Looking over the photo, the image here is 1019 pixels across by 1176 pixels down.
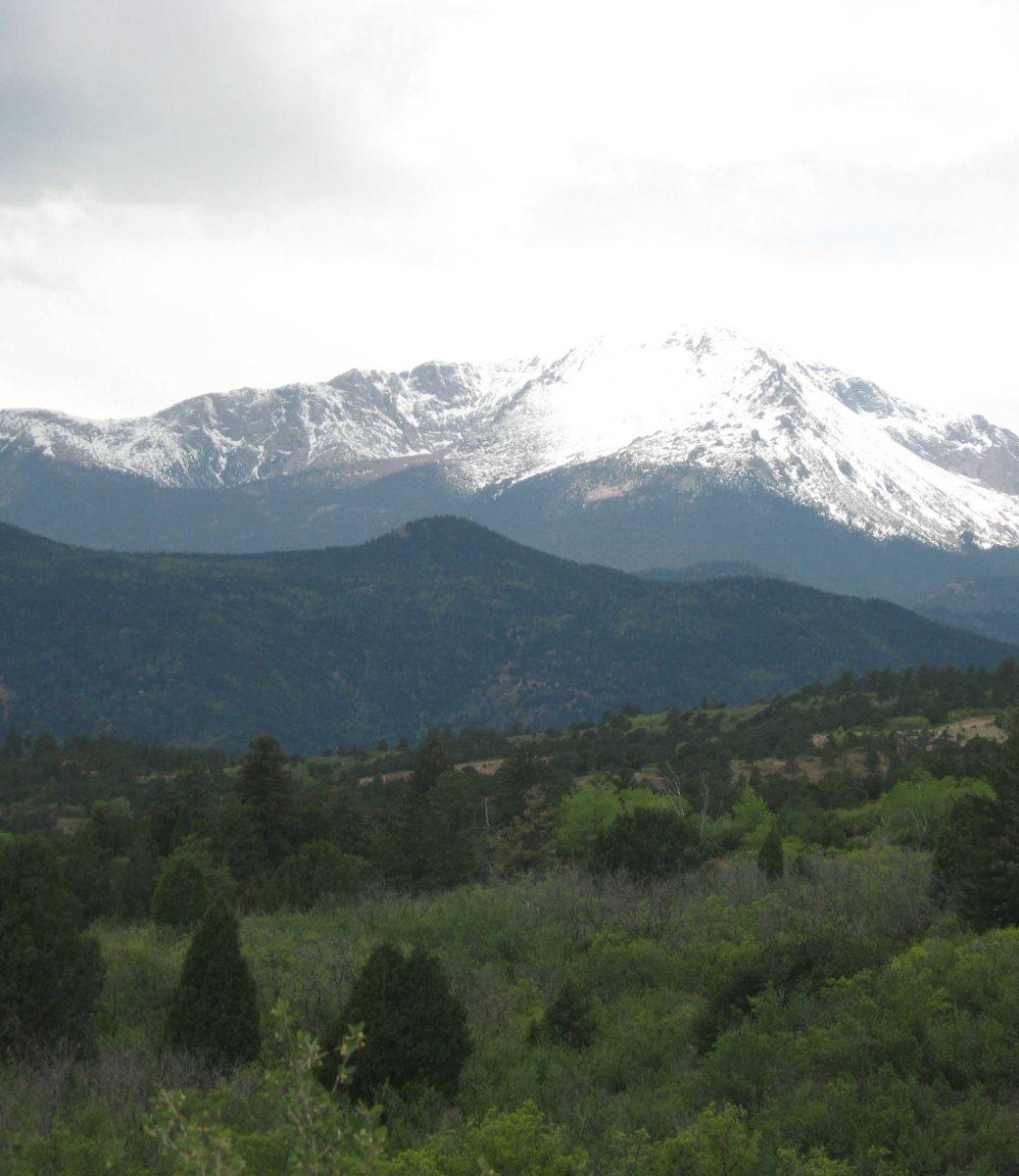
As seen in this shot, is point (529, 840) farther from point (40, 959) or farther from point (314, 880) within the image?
point (40, 959)

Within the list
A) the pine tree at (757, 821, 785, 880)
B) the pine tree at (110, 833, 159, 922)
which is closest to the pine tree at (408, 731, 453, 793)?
the pine tree at (110, 833, 159, 922)

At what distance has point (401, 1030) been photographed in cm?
1836

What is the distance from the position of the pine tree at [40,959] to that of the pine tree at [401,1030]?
5575 mm

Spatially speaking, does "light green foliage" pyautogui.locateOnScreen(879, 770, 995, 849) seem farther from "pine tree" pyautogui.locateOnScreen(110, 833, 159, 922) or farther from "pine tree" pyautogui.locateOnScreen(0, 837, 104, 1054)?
"pine tree" pyautogui.locateOnScreen(0, 837, 104, 1054)

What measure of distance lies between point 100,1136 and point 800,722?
293 ft

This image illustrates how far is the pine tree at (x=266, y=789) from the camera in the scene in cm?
5494

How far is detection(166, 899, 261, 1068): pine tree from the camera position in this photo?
66.0 feet

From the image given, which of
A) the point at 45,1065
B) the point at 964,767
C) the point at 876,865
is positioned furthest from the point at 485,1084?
the point at 964,767

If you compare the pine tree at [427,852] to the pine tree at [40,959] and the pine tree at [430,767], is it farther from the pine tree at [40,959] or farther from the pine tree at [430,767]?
the pine tree at [40,959]

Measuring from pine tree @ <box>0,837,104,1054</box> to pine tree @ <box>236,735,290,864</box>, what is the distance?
3237 cm

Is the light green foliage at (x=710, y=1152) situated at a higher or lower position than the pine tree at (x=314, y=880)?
higher

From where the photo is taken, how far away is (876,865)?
3419 cm

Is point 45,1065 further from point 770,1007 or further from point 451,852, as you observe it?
point 451,852

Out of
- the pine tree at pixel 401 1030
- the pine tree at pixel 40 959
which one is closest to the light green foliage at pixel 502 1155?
the pine tree at pixel 401 1030
